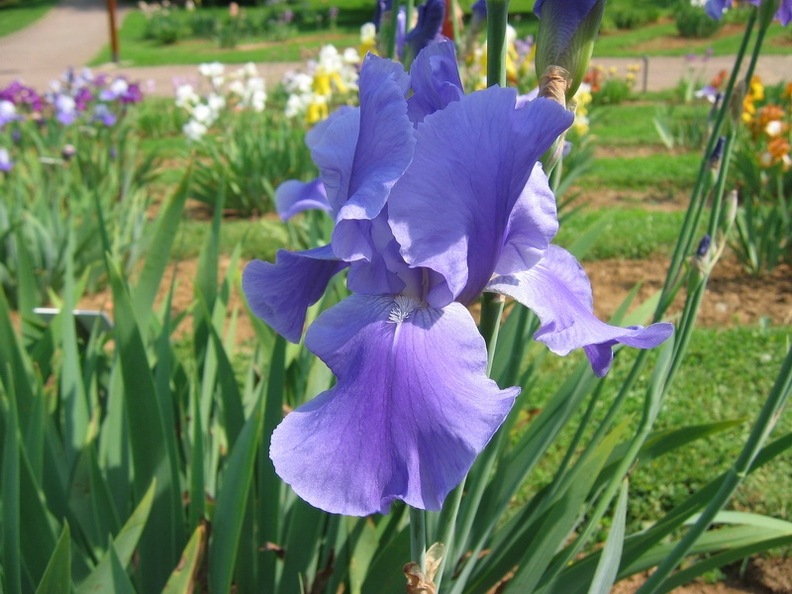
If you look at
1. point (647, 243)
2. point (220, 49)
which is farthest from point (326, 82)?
point (220, 49)

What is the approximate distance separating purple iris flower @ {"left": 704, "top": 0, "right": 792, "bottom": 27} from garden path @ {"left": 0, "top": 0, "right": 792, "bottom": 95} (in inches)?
299

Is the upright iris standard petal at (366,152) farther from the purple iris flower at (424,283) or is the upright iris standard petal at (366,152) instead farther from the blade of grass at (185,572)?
the blade of grass at (185,572)

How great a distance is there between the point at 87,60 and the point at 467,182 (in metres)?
18.1

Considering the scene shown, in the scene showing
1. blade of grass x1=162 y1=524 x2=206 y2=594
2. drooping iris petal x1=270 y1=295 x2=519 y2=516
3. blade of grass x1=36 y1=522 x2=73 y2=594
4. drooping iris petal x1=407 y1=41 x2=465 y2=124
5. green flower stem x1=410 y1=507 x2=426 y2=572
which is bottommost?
blade of grass x1=162 y1=524 x2=206 y2=594

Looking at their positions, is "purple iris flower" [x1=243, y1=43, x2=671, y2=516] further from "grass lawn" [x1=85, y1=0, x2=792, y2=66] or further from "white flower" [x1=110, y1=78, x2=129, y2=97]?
"grass lawn" [x1=85, y1=0, x2=792, y2=66]

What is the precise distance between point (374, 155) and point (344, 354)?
20 centimetres

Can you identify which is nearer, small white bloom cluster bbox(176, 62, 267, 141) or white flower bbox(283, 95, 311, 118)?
white flower bbox(283, 95, 311, 118)

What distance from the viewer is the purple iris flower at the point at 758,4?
104 centimetres

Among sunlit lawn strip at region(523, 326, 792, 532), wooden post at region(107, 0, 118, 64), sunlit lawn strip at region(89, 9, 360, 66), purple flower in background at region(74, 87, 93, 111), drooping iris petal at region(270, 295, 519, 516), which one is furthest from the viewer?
sunlit lawn strip at region(89, 9, 360, 66)

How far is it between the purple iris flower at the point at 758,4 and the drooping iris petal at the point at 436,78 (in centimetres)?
59

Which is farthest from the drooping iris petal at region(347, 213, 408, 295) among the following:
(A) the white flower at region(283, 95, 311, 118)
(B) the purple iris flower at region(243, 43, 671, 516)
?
(A) the white flower at region(283, 95, 311, 118)

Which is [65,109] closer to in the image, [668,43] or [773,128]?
[773,128]

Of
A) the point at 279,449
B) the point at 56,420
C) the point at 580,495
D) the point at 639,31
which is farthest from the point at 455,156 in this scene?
the point at 639,31

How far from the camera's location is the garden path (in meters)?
10.8
